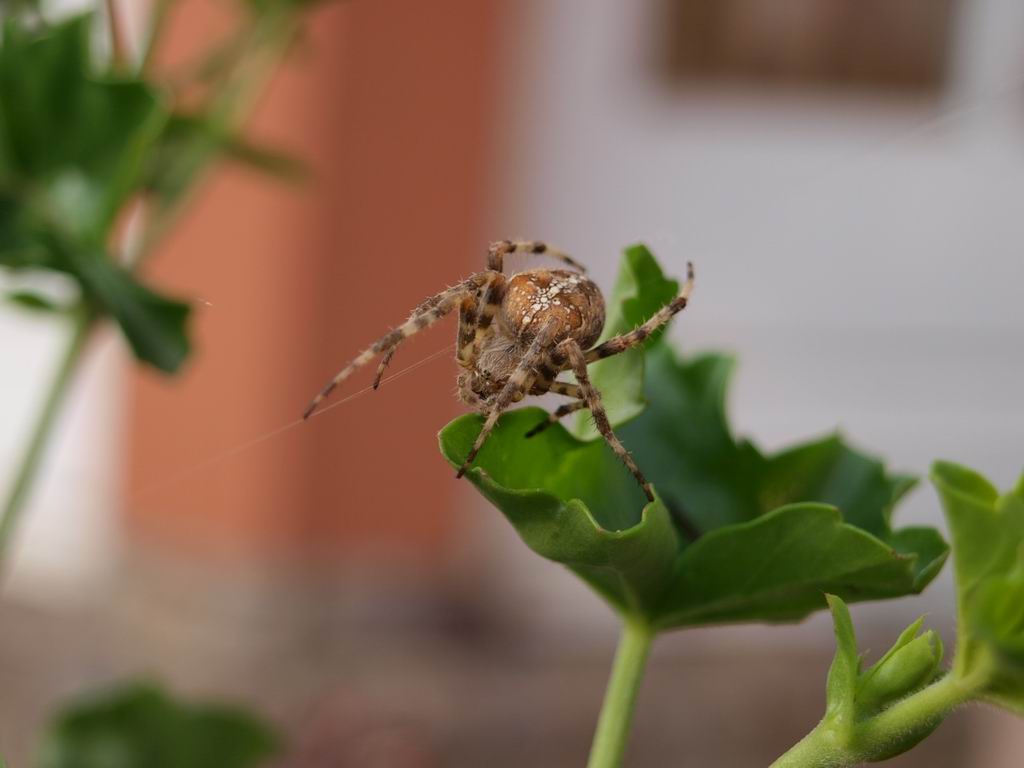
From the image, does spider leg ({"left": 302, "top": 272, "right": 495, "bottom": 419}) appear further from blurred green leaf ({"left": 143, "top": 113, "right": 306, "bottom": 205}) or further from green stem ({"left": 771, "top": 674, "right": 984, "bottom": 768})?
green stem ({"left": 771, "top": 674, "right": 984, "bottom": 768})

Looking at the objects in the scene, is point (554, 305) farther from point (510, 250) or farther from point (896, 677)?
point (896, 677)

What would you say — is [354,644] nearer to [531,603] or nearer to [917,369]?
[531,603]

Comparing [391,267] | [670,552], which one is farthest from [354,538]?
[670,552]

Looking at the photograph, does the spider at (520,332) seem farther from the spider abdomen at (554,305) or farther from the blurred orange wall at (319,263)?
the blurred orange wall at (319,263)

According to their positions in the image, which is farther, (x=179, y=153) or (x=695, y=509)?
(x=179, y=153)

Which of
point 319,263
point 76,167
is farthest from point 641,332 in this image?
point 319,263

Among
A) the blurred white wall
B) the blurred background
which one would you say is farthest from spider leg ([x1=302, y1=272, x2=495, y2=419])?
the blurred white wall
